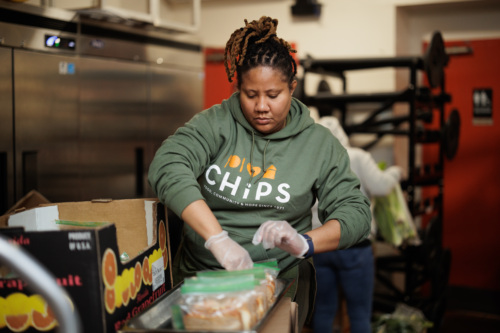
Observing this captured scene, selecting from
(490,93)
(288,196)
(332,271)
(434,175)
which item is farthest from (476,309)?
(288,196)

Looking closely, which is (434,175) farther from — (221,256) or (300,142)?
(221,256)

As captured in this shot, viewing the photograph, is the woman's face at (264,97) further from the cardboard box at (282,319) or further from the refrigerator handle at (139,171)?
the refrigerator handle at (139,171)

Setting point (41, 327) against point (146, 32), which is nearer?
point (41, 327)

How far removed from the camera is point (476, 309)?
5051mm

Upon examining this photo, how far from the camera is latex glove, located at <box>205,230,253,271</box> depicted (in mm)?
1397

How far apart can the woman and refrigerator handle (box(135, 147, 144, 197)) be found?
250cm

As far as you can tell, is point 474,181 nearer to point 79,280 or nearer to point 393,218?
point 393,218

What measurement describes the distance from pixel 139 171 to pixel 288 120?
2.64 meters

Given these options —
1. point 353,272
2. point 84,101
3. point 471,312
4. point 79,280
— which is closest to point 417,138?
point 353,272

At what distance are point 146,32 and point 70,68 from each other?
33.5 inches

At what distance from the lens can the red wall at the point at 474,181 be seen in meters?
5.10

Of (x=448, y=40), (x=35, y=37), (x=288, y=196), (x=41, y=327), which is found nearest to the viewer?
(x=41, y=327)

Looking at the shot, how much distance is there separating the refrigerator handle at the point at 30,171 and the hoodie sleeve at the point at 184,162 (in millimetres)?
1916

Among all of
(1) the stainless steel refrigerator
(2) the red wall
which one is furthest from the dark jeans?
(2) the red wall
